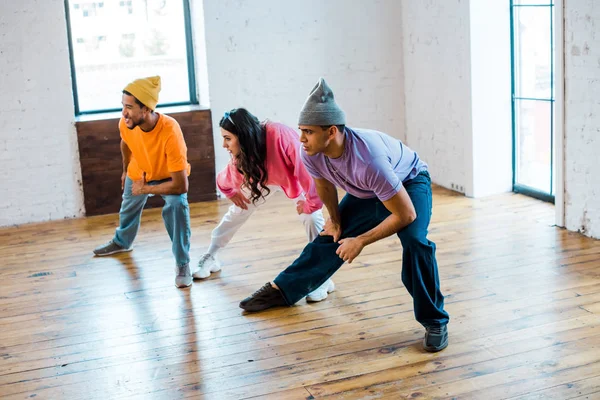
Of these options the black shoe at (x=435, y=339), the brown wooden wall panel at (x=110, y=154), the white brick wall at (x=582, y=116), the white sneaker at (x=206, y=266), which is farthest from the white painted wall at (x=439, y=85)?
the black shoe at (x=435, y=339)

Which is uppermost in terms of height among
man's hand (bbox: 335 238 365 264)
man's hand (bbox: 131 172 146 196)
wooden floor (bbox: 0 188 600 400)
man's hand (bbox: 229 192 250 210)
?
man's hand (bbox: 131 172 146 196)

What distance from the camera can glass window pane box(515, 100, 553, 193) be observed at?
18.0ft

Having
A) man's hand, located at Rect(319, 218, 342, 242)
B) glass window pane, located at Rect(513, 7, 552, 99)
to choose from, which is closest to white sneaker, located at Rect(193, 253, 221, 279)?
man's hand, located at Rect(319, 218, 342, 242)

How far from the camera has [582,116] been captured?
15.1 feet

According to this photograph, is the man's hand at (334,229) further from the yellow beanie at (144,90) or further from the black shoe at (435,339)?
the yellow beanie at (144,90)

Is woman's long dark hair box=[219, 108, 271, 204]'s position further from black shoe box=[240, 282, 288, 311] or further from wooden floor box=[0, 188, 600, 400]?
wooden floor box=[0, 188, 600, 400]

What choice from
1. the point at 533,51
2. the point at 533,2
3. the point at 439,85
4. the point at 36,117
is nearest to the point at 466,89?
the point at 439,85

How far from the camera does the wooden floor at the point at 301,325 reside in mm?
2982

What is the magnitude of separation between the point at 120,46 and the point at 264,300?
3199mm

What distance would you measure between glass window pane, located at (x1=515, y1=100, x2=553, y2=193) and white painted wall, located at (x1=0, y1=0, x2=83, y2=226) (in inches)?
129

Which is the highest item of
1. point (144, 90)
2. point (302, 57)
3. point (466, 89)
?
point (302, 57)

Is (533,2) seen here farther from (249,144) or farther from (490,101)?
(249,144)

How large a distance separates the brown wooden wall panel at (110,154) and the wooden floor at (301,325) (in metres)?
0.79

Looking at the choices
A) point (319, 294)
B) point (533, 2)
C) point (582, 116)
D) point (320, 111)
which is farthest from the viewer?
point (533, 2)
